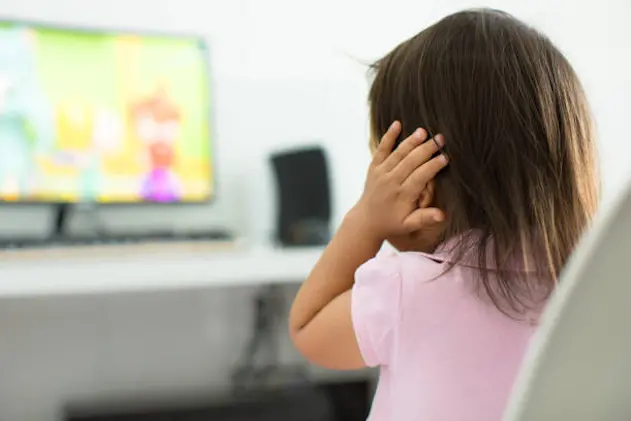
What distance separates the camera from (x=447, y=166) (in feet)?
1.87

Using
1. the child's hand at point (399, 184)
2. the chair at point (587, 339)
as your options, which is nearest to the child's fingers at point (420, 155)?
the child's hand at point (399, 184)

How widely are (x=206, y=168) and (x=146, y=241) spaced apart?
28 centimetres

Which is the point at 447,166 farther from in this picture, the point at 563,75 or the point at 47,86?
the point at 47,86

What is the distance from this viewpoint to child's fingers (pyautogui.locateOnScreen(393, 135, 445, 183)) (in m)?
0.56

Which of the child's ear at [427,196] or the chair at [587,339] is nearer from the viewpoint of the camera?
the chair at [587,339]

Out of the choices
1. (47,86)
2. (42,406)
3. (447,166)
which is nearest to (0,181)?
(47,86)

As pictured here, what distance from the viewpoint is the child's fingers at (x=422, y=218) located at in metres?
0.56

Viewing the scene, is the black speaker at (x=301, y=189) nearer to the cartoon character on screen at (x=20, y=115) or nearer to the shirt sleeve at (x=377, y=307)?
the cartoon character on screen at (x=20, y=115)

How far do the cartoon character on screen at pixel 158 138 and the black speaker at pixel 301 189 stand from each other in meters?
0.23

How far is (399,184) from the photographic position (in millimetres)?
581

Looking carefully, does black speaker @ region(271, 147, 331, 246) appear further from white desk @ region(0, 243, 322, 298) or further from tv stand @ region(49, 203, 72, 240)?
tv stand @ region(49, 203, 72, 240)

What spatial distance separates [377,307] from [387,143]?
160 mm

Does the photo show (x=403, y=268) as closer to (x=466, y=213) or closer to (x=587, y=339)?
(x=466, y=213)

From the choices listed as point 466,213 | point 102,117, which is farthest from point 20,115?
point 466,213
